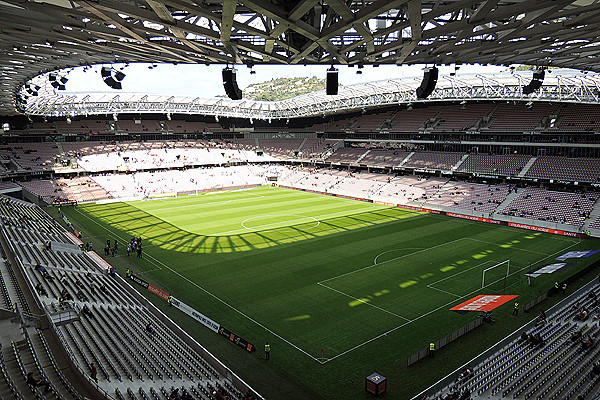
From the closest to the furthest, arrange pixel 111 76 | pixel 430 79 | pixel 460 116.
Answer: pixel 430 79, pixel 111 76, pixel 460 116

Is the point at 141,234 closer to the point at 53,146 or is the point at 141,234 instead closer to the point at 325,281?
the point at 325,281

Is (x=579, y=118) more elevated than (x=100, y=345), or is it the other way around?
(x=579, y=118)

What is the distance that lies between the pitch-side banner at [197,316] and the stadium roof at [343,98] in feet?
77.8

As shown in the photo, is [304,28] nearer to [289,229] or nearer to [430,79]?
[430,79]

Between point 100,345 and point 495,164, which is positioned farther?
point 495,164

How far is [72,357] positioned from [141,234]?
86.4 ft

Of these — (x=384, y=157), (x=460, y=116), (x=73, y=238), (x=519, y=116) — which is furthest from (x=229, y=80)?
(x=384, y=157)

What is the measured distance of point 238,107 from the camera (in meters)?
76.7

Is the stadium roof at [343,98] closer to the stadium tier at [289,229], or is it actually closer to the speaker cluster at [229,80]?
the stadium tier at [289,229]

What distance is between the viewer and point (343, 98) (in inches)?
2566

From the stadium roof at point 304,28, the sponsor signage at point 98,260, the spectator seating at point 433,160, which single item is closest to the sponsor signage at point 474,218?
the spectator seating at point 433,160

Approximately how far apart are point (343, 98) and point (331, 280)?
146 feet

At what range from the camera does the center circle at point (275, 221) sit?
4150 cm

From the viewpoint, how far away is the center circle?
136 feet
